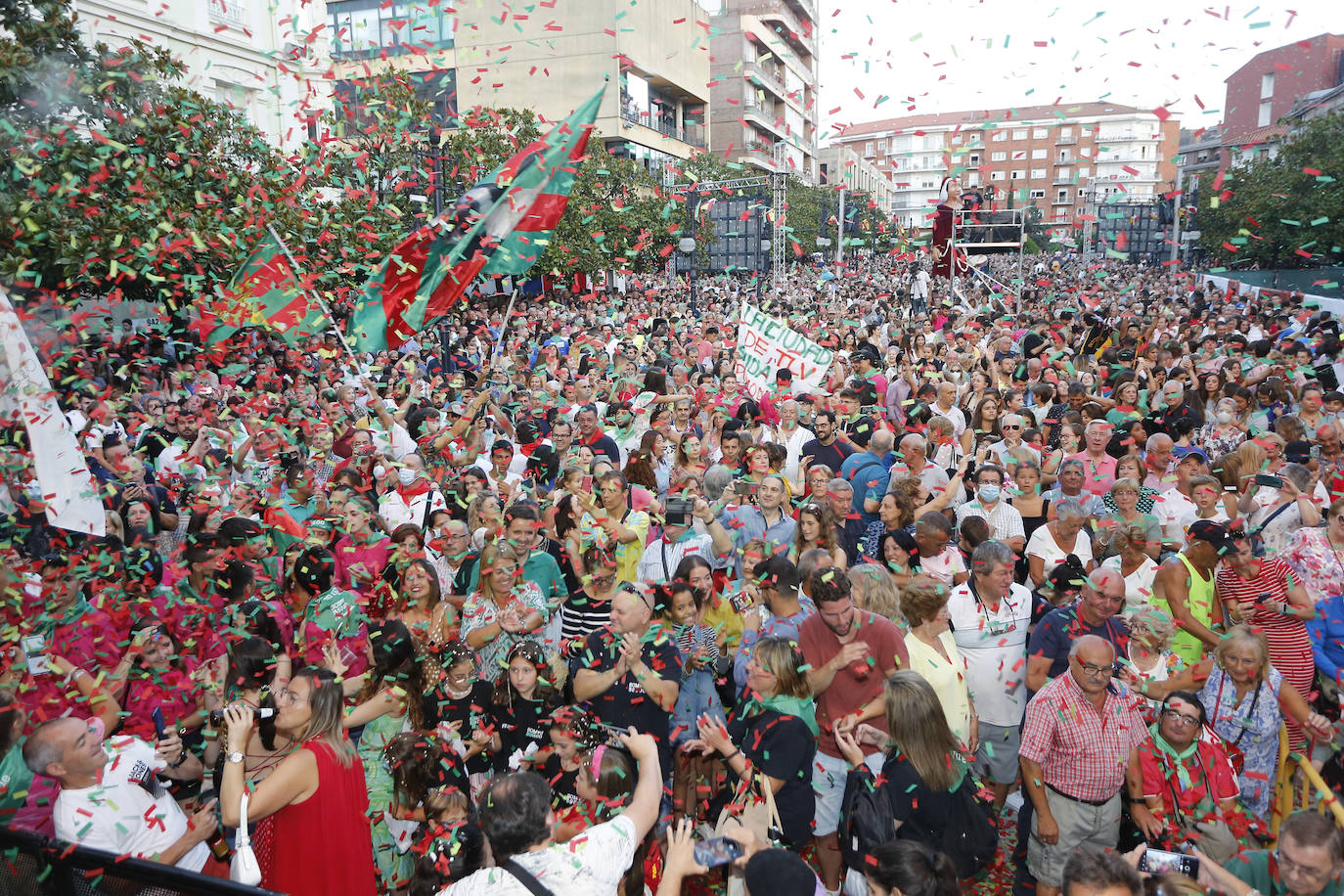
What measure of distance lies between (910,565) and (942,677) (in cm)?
136

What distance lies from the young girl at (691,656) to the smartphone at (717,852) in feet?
4.58

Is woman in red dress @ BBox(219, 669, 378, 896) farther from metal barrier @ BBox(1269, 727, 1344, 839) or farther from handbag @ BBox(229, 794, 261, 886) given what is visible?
metal barrier @ BBox(1269, 727, 1344, 839)

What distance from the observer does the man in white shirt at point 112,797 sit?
3643mm

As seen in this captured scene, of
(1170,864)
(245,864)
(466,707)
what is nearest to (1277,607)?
(1170,864)

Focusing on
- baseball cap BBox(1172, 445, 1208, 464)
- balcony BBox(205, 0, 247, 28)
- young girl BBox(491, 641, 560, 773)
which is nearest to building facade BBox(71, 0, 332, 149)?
balcony BBox(205, 0, 247, 28)

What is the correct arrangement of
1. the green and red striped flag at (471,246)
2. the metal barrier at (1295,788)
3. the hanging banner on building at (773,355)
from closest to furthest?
the metal barrier at (1295,788)
the green and red striped flag at (471,246)
the hanging banner on building at (773,355)

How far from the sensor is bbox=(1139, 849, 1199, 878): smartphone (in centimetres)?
333

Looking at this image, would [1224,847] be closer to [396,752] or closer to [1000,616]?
[1000,616]

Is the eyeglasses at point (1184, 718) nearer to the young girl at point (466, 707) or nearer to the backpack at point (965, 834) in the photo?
the backpack at point (965, 834)

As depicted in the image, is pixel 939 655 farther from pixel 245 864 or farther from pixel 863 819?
pixel 245 864

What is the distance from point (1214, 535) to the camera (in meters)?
5.28

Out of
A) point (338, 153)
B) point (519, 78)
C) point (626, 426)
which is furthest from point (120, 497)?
point (519, 78)

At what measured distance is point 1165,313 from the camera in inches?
754

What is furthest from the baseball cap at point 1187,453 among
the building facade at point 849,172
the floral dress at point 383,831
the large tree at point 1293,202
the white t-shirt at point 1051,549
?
the building facade at point 849,172
